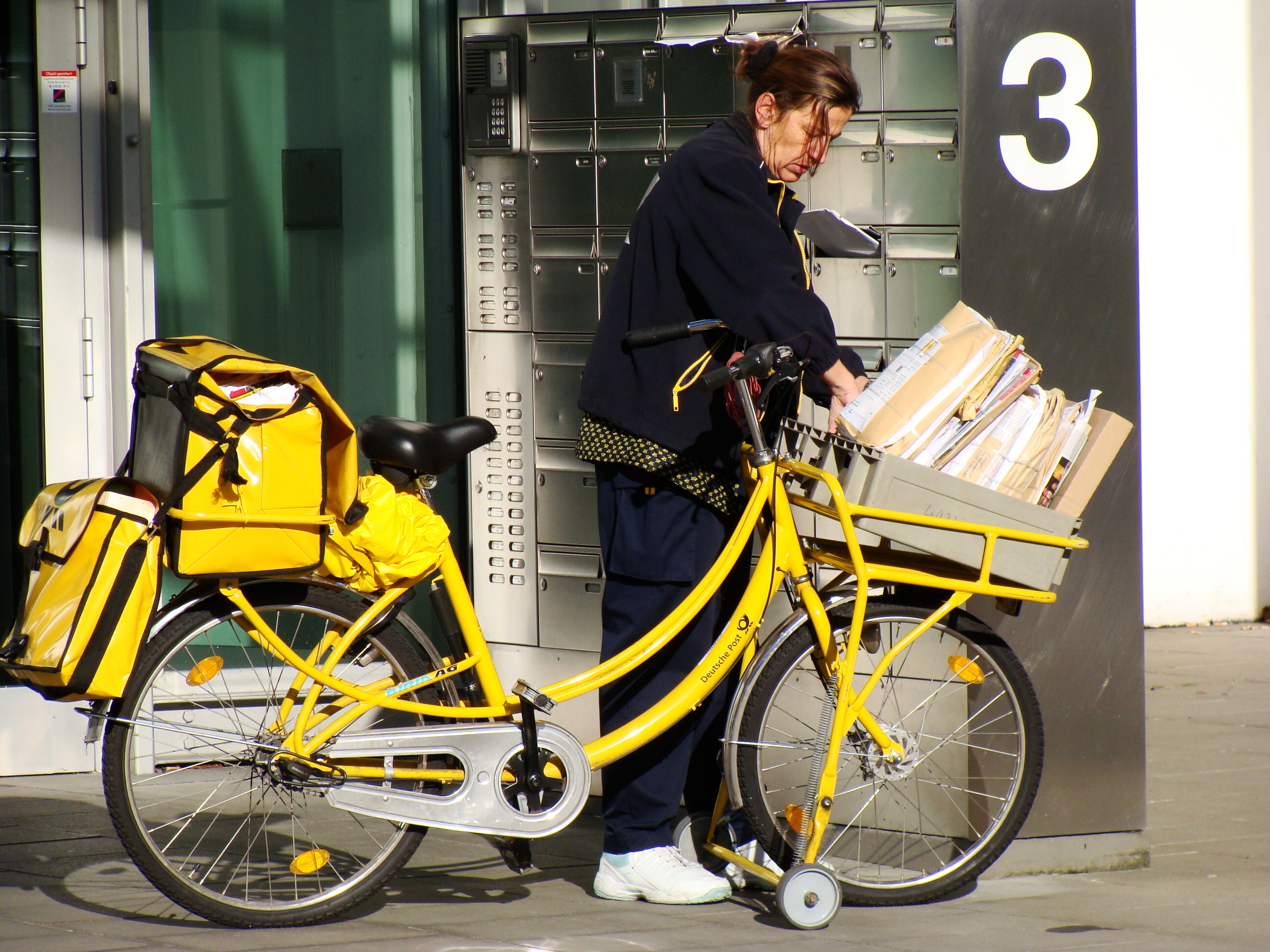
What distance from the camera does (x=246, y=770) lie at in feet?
10.4

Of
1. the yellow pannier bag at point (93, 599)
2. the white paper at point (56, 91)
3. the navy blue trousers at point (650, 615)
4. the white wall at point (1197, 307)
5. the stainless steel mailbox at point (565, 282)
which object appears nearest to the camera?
the yellow pannier bag at point (93, 599)

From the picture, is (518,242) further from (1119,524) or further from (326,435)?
(1119,524)

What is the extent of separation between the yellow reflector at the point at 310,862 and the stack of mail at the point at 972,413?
4.77 feet

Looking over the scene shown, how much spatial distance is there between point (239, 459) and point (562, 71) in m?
1.81

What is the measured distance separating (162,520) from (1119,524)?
7.45 ft

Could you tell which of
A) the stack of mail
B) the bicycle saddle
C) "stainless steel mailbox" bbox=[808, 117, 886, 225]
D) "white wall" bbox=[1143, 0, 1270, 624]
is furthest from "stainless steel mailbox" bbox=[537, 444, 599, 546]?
"white wall" bbox=[1143, 0, 1270, 624]

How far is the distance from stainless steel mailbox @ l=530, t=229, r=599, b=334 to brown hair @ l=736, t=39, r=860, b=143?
3.61 ft

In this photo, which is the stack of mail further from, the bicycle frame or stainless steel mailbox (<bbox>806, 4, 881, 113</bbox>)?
stainless steel mailbox (<bbox>806, 4, 881, 113</bbox>)

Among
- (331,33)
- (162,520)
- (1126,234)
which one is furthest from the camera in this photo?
(331,33)

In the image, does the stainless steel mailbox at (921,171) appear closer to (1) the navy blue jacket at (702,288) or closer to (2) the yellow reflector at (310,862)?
(1) the navy blue jacket at (702,288)

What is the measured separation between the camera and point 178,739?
Result: 3.59 m

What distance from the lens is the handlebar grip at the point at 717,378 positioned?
2850 mm

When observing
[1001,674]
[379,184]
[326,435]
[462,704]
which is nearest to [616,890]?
[462,704]

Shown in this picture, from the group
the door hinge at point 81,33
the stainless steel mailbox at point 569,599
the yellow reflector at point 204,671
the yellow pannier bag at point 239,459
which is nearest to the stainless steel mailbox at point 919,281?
the stainless steel mailbox at point 569,599
